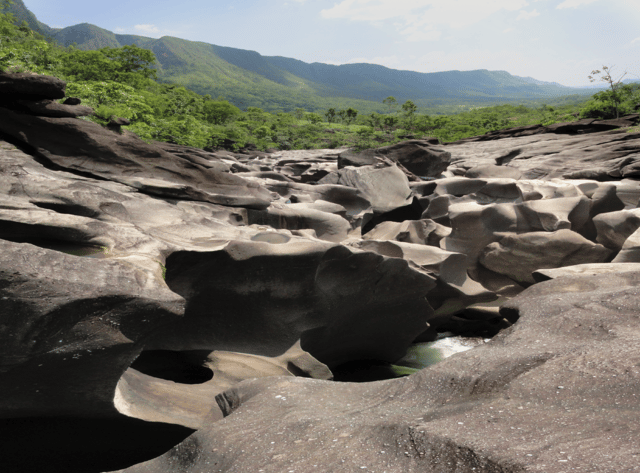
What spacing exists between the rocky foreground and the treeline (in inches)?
270

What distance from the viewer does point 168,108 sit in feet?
119

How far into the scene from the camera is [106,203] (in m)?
7.12

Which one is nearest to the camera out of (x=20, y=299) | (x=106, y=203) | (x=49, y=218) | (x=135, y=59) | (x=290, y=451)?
(x=290, y=451)

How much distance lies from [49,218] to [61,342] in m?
2.16

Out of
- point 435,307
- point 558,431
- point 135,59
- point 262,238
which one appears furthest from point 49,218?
point 135,59

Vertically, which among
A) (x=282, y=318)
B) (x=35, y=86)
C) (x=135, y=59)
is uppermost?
(x=135, y=59)

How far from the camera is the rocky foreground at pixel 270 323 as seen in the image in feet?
10.1

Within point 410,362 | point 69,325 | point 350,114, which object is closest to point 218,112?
point 350,114

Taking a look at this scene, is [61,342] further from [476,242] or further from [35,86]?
[476,242]

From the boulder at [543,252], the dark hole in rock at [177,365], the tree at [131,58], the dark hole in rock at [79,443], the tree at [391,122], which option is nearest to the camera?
the dark hole in rock at [79,443]

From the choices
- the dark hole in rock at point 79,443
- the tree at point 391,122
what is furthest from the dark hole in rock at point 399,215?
the tree at point 391,122

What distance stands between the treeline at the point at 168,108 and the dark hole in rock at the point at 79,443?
10597 millimetres

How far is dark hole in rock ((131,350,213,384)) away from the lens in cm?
725

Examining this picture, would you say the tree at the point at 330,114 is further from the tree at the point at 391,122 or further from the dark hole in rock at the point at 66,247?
the dark hole in rock at the point at 66,247
